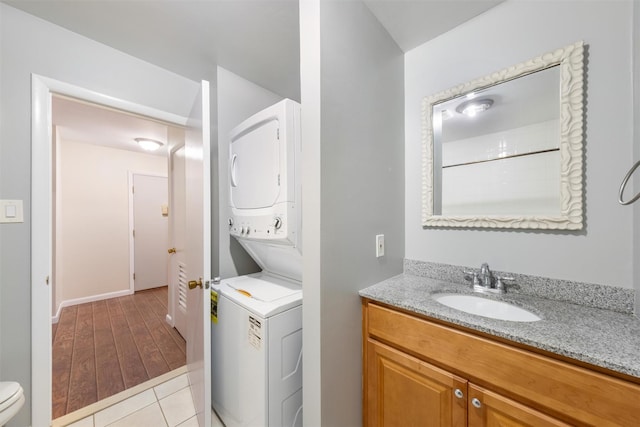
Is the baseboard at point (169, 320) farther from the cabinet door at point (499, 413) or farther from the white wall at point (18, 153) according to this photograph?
the cabinet door at point (499, 413)

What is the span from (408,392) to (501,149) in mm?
1237

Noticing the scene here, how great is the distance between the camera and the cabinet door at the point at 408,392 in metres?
0.86

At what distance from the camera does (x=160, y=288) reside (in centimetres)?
419

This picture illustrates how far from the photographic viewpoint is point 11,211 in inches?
48.7

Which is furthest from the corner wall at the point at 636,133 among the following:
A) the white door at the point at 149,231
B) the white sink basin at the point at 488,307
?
the white door at the point at 149,231

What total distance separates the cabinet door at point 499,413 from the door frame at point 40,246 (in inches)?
83.1

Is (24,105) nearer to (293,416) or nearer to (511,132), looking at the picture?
(293,416)

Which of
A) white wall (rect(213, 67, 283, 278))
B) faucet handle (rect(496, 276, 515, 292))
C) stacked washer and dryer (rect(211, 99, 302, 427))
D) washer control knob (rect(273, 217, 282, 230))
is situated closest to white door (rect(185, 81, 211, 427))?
stacked washer and dryer (rect(211, 99, 302, 427))

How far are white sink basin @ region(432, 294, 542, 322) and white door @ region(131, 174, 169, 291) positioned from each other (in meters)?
4.33

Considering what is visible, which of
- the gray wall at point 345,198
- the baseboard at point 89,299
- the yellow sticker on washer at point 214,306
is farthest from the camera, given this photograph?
the baseboard at point 89,299

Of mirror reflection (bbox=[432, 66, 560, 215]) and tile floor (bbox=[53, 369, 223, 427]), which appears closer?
mirror reflection (bbox=[432, 66, 560, 215])

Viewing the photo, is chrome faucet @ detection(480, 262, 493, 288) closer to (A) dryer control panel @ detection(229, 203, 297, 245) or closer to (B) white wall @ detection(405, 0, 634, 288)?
(B) white wall @ detection(405, 0, 634, 288)

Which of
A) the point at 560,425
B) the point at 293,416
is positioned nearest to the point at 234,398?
the point at 293,416

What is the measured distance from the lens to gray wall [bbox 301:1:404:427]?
38.2 inches
